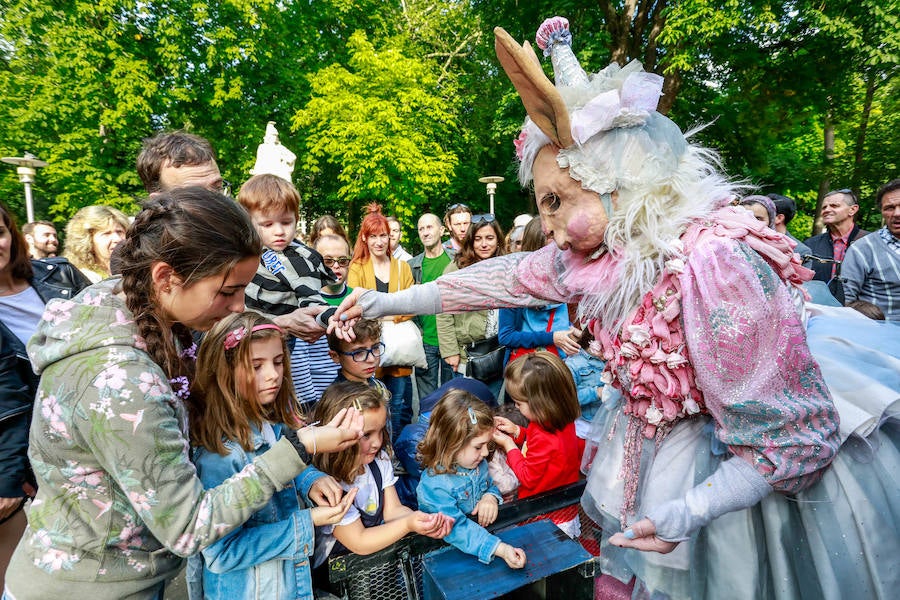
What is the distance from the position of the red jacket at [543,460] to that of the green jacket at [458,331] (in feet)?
5.55

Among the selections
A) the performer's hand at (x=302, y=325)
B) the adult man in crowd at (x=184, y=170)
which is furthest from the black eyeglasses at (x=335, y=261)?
the performer's hand at (x=302, y=325)

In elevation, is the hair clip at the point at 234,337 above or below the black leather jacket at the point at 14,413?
above

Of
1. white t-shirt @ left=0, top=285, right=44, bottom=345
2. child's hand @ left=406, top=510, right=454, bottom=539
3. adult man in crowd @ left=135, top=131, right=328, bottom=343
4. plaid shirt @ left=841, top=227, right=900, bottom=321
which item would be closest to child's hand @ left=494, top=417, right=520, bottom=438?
child's hand @ left=406, top=510, right=454, bottom=539

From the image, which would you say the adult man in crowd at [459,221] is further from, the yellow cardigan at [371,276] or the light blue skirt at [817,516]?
the light blue skirt at [817,516]

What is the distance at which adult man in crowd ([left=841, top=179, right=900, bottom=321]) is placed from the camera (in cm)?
389

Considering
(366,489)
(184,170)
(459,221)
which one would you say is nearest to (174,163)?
(184,170)

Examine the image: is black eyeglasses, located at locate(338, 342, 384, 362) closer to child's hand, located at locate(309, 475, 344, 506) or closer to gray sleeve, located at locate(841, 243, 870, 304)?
child's hand, located at locate(309, 475, 344, 506)

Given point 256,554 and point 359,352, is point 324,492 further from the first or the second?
point 359,352

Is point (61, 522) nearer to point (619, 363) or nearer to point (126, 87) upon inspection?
point (619, 363)

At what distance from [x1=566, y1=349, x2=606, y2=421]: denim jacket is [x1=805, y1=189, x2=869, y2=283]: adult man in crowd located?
3.67 m

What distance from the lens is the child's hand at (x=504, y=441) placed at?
101 inches

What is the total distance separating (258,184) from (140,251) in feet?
4.78

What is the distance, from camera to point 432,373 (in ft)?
15.5

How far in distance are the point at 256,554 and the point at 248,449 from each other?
354mm
